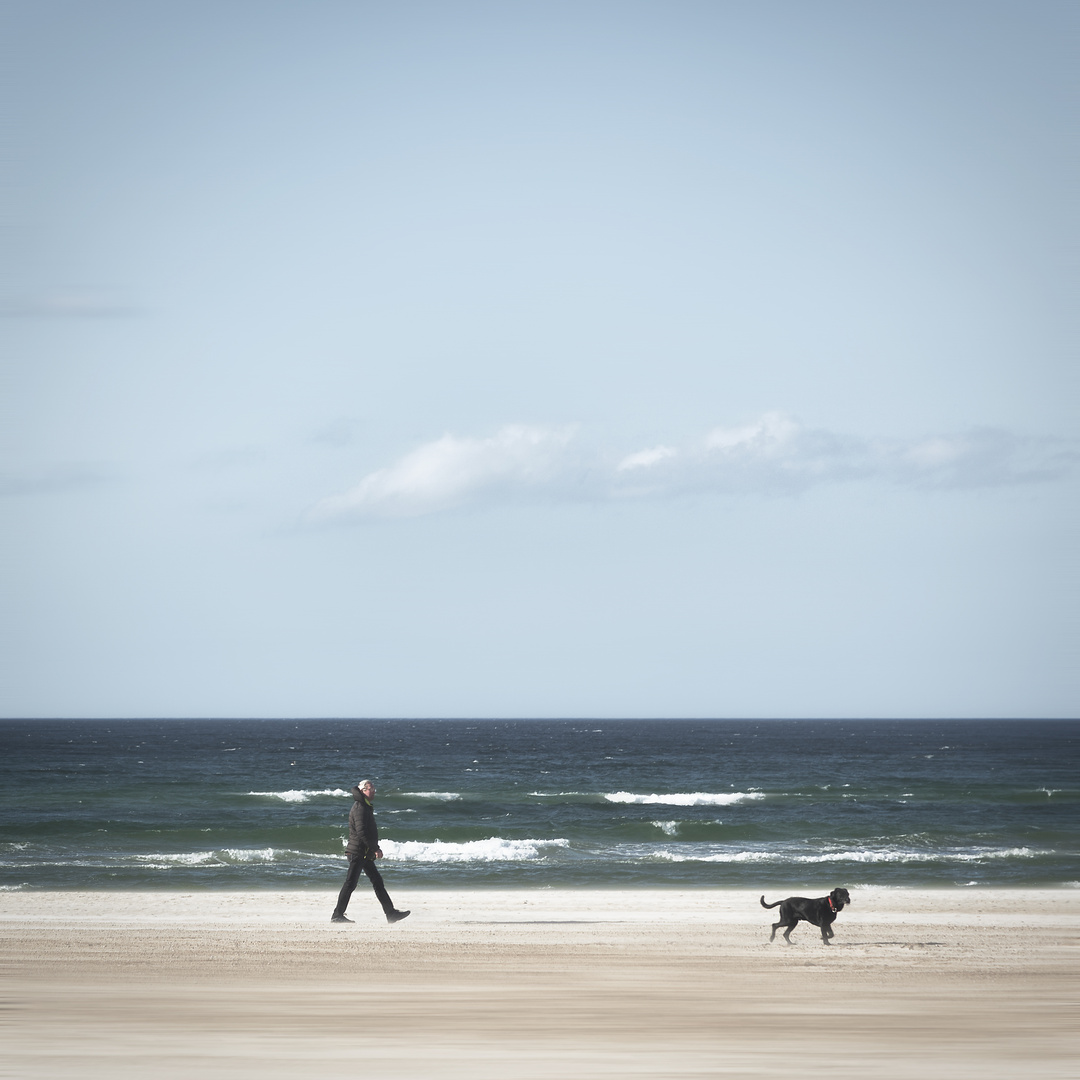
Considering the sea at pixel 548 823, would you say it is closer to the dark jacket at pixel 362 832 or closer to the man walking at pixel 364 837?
the man walking at pixel 364 837

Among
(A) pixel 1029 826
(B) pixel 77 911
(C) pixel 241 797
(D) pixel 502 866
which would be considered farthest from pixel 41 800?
(A) pixel 1029 826

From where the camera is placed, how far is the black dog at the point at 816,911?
493 inches

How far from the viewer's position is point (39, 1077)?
666cm

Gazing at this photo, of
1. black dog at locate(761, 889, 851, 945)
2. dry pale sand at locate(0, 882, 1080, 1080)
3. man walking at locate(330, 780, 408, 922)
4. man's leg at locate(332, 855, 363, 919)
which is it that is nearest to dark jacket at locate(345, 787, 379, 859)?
man walking at locate(330, 780, 408, 922)

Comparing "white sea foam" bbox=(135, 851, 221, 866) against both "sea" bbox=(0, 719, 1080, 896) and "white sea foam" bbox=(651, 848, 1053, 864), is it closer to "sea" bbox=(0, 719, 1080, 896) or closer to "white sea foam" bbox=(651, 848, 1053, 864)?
"sea" bbox=(0, 719, 1080, 896)

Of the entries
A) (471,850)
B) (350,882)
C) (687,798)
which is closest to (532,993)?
(350,882)

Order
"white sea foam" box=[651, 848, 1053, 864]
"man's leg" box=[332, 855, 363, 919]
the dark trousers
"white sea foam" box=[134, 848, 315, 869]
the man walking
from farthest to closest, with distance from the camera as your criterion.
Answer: "white sea foam" box=[651, 848, 1053, 864] → "white sea foam" box=[134, 848, 315, 869] → "man's leg" box=[332, 855, 363, 919] → the dark trousers → the man walking

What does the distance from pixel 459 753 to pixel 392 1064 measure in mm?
72389

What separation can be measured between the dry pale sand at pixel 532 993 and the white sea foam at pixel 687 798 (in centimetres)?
2530

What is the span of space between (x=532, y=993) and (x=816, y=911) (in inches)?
169

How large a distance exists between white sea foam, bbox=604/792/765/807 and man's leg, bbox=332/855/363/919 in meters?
28.0

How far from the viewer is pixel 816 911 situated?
41.3 feet

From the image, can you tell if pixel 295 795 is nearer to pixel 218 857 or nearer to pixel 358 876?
pixel 218 857

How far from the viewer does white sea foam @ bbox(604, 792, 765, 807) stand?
1619 inches
